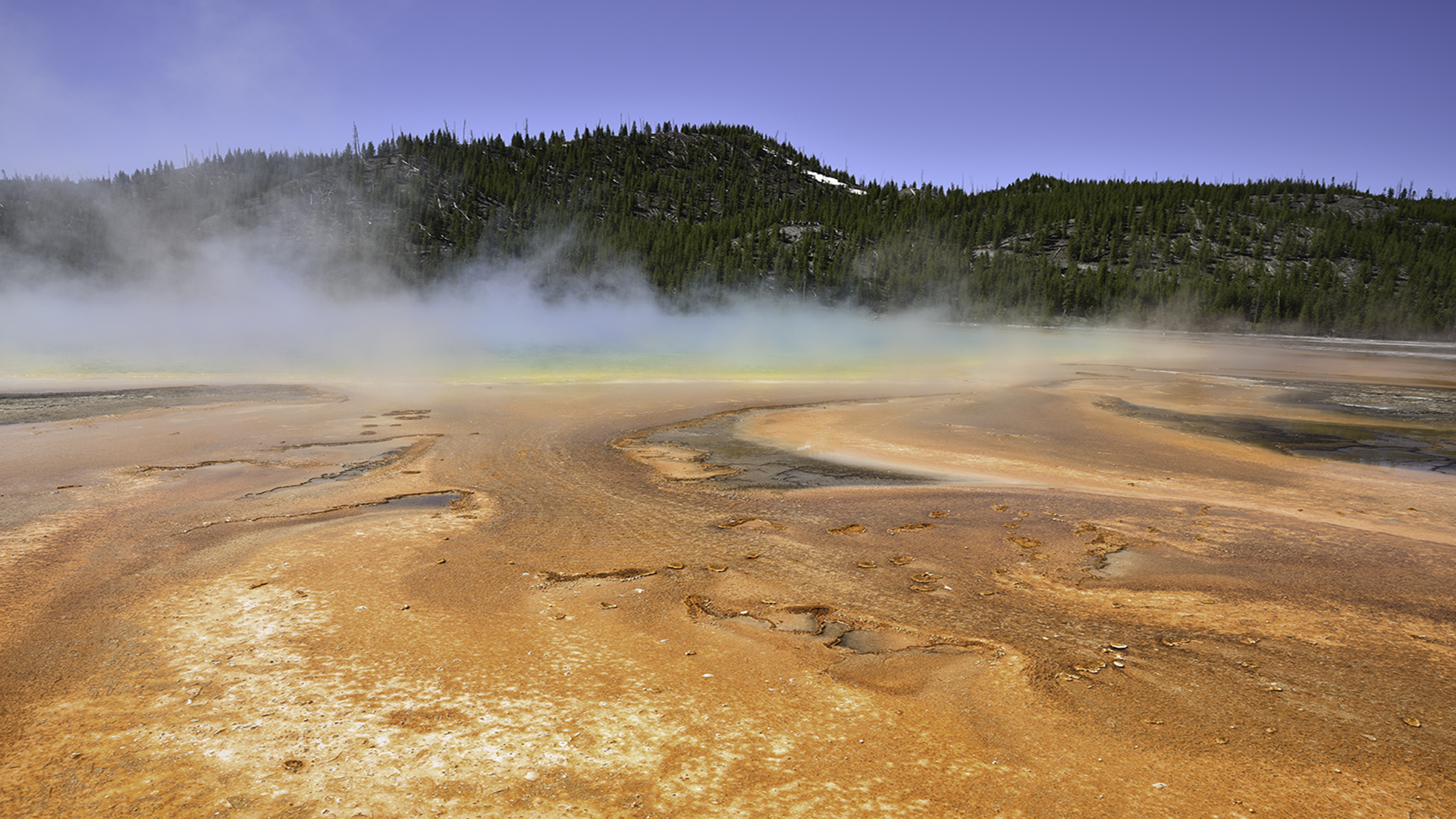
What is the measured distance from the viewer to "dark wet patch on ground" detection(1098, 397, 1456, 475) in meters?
11.2

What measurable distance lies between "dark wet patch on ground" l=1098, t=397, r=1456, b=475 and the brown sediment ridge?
167 centimetres

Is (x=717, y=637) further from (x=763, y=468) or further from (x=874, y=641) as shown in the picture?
(x=763, y=468)

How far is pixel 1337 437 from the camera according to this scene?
1315 centimetres

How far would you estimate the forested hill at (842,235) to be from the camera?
7694 cm

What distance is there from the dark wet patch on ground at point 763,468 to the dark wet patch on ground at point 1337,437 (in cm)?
701

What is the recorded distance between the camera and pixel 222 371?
22922 millimetres

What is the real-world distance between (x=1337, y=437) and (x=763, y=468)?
10.5 meters

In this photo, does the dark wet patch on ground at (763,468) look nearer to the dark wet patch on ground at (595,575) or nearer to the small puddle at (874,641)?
the dark wet patch on ground at (595,575)

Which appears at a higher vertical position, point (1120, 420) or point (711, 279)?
point (711, 279)

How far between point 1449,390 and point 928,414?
19.1m

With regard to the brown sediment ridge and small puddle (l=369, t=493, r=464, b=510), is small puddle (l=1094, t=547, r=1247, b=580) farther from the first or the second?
small puddle (l=369, t=493, r=464, b=510)

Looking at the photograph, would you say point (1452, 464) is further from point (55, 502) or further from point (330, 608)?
point (55, 502)

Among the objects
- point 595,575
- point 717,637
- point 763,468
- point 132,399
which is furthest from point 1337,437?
point 132,399

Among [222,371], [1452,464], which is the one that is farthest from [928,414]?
[222,371]
